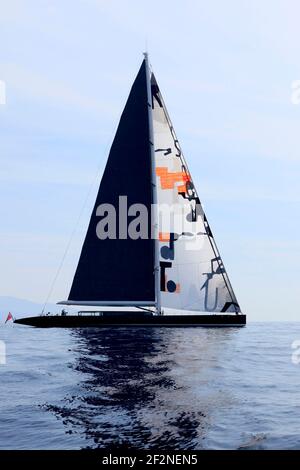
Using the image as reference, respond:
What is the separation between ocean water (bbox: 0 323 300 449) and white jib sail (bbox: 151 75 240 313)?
13.0m

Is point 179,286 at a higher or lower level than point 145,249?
lower

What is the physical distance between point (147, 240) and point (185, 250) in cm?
328

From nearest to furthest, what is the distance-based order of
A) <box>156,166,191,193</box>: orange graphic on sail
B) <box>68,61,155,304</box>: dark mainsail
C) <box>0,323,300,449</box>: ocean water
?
1. <box>0,323,300,449</box>: ocean water
2. <box>68,61,155,304</box>: dark mainsail
3. <box>156,166,191,193</box>: orange graphic on sail

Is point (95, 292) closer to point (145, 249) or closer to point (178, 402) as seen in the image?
point (145, 249)

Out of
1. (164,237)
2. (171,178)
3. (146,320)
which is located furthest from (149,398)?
(171,178)

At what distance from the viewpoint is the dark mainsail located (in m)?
44.7

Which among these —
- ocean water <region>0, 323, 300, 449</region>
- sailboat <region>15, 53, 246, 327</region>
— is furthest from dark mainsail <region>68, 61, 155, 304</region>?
ocean water <region>0, 323, 300, 449</region>

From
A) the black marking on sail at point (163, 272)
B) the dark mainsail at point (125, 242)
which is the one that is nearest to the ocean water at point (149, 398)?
the black marking on sail at point (163, 272)

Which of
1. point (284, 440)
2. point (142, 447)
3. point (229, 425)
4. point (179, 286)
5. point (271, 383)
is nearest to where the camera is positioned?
point (142, 447)

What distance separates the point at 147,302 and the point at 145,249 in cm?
434

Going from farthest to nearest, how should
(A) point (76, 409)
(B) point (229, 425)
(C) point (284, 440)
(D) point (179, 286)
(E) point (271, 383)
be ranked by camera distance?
(D) point (179, 286) < (E) point (271, 383) < (A) point (76, 409) < (B) point (229, 425) < (C) point (284, 440)

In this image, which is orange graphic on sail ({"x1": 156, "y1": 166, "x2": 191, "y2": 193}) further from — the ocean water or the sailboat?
the ocean water

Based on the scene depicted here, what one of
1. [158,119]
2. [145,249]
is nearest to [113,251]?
[145,249]

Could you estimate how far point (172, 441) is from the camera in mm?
12031
